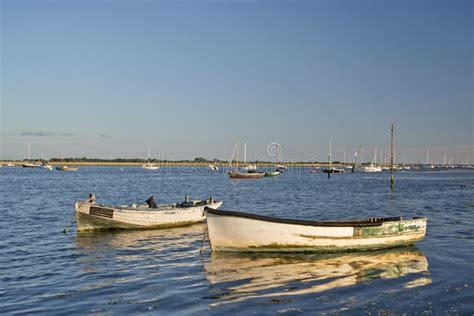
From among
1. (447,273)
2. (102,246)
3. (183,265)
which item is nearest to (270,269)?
(183,265)

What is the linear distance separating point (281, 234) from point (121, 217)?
33.7 ft

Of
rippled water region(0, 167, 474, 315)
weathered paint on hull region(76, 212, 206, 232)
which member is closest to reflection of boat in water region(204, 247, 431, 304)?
rippled water region(0, 167, 474, 315)

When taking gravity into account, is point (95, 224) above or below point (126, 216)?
below

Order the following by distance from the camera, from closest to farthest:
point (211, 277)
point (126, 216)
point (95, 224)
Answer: point (211, 277) → point (95, 224) → point (126, 216)

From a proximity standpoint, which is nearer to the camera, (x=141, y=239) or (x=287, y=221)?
(x=287, y=221)

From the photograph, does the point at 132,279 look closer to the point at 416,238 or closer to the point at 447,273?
the point at 447,273

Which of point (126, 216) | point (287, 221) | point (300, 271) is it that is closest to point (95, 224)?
point (126, 216)

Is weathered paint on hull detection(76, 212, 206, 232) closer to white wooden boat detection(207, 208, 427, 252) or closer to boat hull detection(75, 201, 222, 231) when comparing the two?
boat hull detection(75, 201, 222, 231)

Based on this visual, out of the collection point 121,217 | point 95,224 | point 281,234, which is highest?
point 281,234

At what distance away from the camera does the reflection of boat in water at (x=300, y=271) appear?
12.9m

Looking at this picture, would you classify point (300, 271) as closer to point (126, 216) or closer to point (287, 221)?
point (287, 221)

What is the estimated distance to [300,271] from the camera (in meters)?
15.0

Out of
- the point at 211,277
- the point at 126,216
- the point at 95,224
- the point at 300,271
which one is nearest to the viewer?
the point at 211,277

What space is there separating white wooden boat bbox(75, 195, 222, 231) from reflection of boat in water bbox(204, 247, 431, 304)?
8145mm
